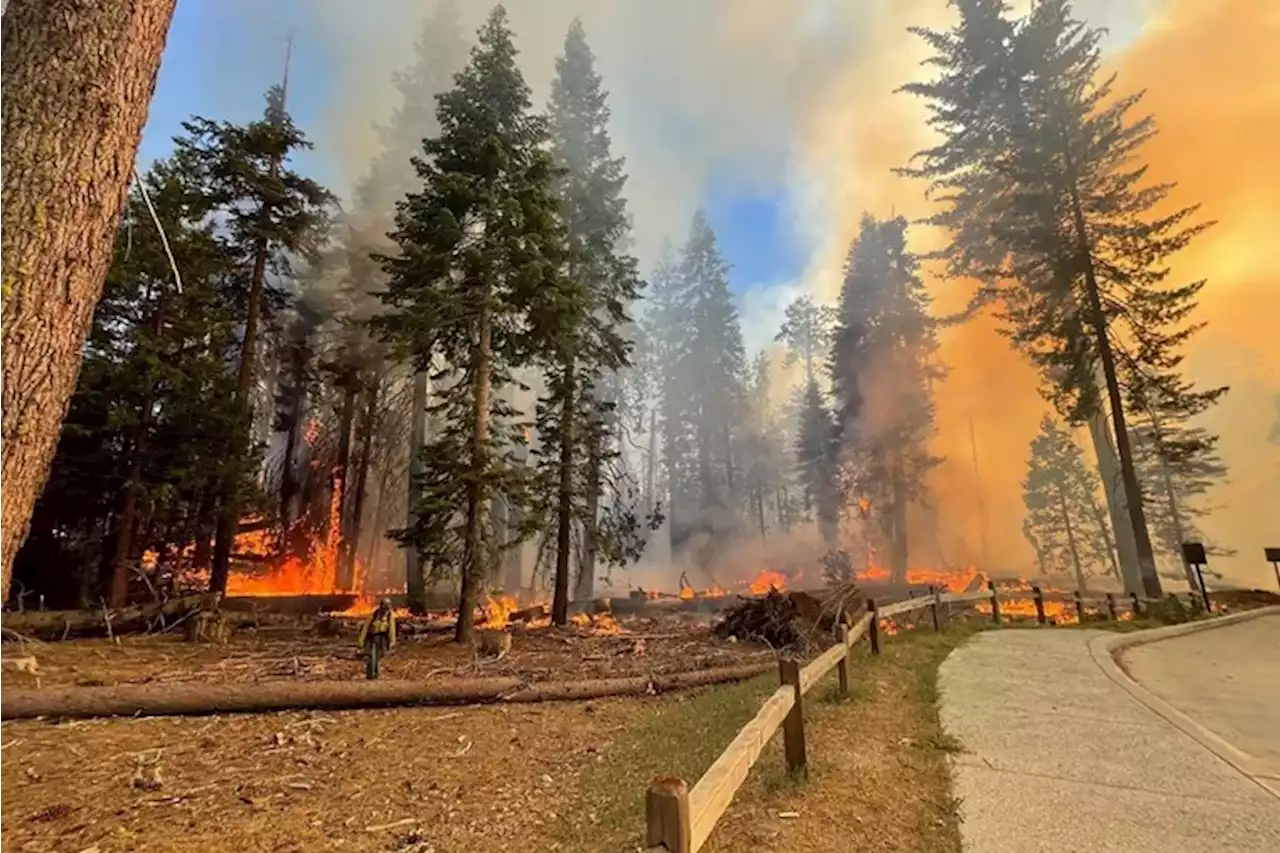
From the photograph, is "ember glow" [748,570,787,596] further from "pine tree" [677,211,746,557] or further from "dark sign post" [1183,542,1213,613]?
"dark sign post" [1183,542,1213,613]

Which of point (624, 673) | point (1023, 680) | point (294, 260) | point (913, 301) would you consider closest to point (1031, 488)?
point (913, 301)

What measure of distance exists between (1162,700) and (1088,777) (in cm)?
425

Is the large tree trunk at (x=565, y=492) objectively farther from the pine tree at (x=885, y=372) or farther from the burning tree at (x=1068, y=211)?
the pine tree at (x=885, y=372)

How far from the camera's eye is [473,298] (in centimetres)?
1242

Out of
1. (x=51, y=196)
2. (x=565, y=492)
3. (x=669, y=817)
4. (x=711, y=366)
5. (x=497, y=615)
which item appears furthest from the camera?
(x=711, y=366)

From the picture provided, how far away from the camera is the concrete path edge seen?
219 inches

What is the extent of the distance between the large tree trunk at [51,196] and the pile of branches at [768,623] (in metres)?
11.6

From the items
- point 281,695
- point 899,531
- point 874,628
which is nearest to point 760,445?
point 899,531

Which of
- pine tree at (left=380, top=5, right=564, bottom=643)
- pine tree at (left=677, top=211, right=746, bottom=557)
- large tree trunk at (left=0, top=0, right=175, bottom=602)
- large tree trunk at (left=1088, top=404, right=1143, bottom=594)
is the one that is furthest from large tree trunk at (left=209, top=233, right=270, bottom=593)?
pine tree at (left=677, top=211, right=746, bottom=557)

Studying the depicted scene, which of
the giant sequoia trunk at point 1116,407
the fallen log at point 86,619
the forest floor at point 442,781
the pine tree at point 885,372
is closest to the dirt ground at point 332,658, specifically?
the fallen log at point 86,619

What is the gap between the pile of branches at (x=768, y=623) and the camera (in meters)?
12.2

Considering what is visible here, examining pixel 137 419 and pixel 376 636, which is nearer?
pixel 376 636

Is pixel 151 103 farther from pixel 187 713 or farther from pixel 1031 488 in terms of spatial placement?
pixel 1031 488

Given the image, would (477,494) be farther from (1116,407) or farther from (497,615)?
(1116,407)
